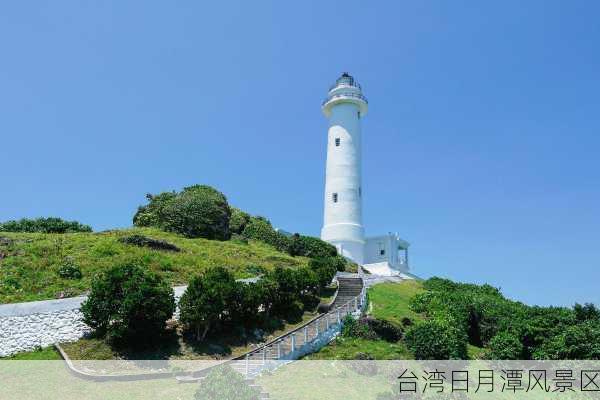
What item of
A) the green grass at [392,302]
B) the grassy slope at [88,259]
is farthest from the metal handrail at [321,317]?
the grassy slope at [88,259]

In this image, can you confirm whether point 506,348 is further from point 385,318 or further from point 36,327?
point 36,327

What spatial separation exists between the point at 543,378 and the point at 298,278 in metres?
Result: 9.56

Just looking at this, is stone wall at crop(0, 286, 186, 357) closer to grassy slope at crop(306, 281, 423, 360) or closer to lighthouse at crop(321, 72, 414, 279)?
grassy slope at crop(306, 281, 423, 360)

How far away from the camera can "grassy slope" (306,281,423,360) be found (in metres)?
18.7

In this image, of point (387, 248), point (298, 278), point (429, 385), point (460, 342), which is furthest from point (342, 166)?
point (429, 385)

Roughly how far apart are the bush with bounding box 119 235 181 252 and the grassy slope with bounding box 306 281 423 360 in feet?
33.0

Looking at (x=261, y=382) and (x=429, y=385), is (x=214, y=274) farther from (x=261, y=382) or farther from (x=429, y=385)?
(x=429, y=385)

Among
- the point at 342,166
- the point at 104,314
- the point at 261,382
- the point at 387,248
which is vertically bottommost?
the point at 261,382

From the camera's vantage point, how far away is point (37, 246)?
80.5ft

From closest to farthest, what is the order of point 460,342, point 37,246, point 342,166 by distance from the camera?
point 460,342 → point 37,246 → point 342,166

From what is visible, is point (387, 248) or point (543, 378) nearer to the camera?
point (543, 378)

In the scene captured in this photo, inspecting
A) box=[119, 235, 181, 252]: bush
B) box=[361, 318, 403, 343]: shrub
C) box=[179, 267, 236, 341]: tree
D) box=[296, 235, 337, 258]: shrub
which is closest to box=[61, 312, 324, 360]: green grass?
Result: box=[179, 267, 236, 341]: tree

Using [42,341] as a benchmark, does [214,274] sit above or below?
above

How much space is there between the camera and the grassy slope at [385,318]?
18691 mm
